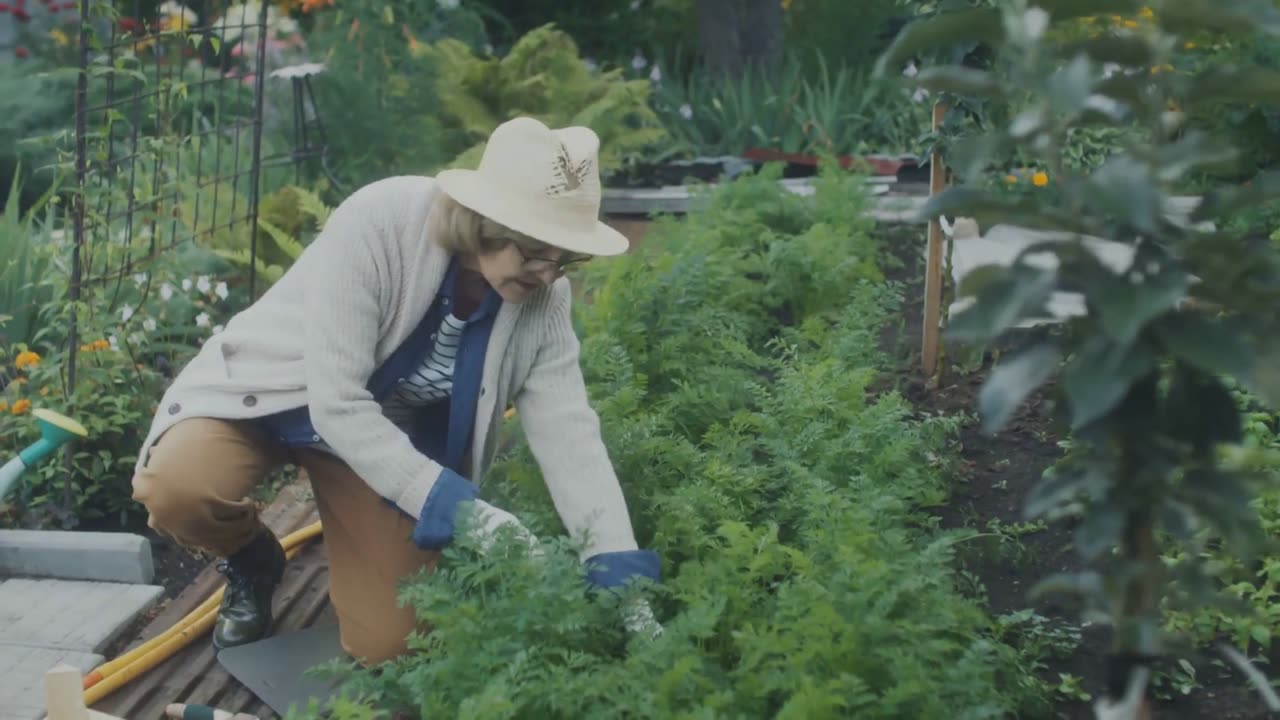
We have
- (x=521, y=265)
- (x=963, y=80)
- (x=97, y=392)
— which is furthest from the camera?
(x=97, y=392)

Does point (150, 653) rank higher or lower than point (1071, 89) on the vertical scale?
lower

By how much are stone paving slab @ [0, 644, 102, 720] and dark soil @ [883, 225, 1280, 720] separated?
2.11m

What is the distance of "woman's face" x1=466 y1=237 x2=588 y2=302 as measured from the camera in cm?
296

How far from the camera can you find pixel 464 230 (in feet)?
9.86

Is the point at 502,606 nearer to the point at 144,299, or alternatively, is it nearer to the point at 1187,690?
the point at 1187,690

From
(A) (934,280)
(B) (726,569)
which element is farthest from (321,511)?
(A) (934,280)

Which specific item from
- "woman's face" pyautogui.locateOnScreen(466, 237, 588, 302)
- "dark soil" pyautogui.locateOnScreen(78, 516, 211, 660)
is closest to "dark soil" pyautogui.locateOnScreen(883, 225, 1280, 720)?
"woman's face" pyautogui.locateOnScreen(466, 237, 588, 302)

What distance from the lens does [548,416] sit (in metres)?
3.18

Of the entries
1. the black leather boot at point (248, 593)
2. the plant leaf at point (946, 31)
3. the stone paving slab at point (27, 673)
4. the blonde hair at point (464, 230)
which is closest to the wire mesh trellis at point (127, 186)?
the stone paving slab at point (27, 673)

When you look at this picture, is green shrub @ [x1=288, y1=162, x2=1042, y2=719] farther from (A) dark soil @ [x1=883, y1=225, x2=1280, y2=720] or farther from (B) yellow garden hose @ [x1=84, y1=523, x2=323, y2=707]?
(B) yellow garden hose @ [x1=84, y1=523, x2=323, y2=707]

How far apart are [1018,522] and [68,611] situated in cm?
242

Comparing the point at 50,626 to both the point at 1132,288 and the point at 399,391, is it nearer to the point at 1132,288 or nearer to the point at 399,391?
the point at 399,391

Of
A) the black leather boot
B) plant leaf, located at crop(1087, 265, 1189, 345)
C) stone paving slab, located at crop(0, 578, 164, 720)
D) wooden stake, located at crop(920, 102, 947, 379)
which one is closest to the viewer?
plant leaf, located at crop(1087, 265, 1189, 345)

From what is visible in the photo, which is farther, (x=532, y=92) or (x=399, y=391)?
(x=532, y=92)
